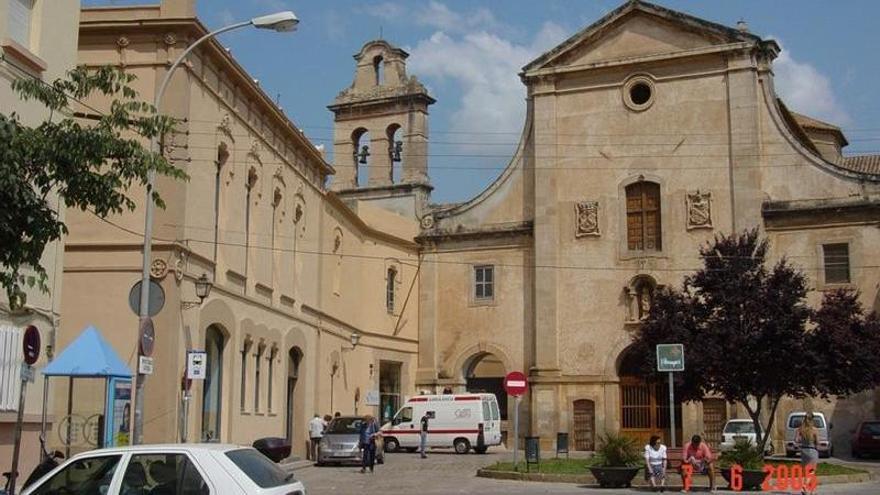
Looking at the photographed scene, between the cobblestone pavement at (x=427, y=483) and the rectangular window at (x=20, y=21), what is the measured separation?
11056 millimetres

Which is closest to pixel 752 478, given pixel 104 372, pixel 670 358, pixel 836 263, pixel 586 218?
pixel 670 358

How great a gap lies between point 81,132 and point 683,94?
113ft

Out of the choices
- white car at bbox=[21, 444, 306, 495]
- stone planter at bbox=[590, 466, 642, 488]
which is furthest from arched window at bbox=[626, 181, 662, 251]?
white car at bbox=[21, 444, 306, 495]

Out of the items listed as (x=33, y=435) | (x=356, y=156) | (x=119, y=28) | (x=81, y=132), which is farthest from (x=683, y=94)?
(x=81, y=132)

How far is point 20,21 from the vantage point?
1666cm

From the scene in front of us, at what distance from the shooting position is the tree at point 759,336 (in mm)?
27859

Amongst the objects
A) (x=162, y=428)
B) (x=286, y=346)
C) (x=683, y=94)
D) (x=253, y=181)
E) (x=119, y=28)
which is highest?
(x=683, y=94)

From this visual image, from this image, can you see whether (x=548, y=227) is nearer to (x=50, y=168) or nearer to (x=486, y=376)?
(x=486, y=376)

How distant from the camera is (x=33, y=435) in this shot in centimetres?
1712

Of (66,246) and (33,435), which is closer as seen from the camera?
(33,435)

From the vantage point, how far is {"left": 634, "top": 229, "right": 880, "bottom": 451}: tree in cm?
2786

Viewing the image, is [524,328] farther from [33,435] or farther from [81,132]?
[81,132]

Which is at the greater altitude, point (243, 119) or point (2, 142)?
point (243, 119)

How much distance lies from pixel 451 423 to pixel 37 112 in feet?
80.5
